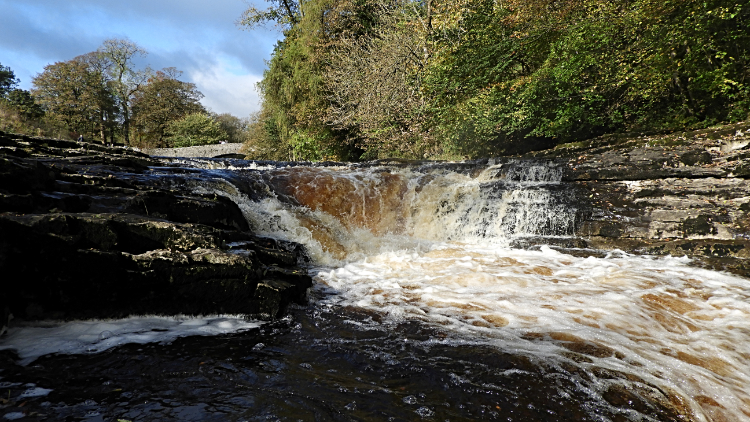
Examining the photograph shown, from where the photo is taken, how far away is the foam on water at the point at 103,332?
2746 mm

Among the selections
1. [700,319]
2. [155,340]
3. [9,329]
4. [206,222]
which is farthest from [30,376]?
[700,319]

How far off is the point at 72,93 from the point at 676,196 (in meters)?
39.0

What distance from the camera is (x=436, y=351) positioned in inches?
117

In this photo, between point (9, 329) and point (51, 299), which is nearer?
point (9, 329)

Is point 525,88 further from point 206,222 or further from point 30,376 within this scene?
point 30,376

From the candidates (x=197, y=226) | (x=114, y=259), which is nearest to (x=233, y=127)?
(x=197, y=226)

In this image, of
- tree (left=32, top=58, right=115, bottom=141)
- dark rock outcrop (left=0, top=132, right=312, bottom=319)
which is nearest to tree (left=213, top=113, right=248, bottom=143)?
tree (left=32, top=58, right=115, bottom=141)

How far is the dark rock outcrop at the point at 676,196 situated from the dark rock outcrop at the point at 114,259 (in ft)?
20.1

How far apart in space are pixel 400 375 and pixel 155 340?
6.89 ft

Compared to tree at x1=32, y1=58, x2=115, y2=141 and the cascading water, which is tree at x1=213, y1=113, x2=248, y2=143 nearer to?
tree at x1=32, y1=58, x2=115, y2=141

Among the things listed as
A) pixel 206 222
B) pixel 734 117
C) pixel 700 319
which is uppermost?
pixel 734 117

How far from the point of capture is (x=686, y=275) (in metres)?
5.35

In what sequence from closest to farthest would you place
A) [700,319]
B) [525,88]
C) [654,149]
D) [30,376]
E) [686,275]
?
[30,376], [700,319], [686,275], [654,149], [525,88]

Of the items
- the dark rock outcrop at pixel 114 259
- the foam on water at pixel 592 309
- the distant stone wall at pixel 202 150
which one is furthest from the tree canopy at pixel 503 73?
the distant stone wall at pixel 202 150
